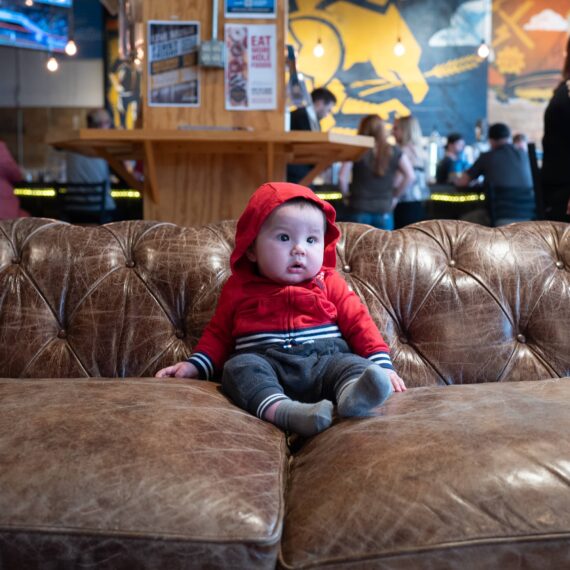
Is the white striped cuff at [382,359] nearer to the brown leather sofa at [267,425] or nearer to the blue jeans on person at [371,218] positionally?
the brown leather sofa at [267,425]

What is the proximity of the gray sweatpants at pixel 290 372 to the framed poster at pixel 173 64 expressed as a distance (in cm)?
164

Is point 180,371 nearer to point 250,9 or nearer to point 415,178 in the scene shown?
point 250,9

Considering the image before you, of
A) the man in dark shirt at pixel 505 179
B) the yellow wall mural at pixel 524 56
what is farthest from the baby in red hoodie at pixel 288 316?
the yellow wall mural at pixel 524 56

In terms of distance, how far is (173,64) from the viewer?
3150 mm

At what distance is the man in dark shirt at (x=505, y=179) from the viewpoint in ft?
17.1

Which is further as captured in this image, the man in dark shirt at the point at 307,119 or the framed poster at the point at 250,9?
the man in dark shirt at the point at 307,119

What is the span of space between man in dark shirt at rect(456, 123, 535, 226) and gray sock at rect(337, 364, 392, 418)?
392cm

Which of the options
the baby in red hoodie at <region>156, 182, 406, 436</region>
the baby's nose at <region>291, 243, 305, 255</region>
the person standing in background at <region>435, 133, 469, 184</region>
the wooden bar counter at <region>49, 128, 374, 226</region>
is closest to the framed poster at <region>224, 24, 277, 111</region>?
the wooden bar counter at <region>49, 128, 374, 226</region>

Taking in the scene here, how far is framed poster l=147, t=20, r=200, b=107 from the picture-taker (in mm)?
3129

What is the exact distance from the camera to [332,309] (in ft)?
6.17

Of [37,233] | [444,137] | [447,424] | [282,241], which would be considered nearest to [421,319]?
[282,241]

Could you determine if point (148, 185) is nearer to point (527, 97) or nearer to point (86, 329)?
point (86, 329)

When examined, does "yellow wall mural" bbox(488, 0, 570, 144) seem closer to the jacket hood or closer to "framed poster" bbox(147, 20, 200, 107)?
"framed poster" bbox(147, 20, 200, 107)

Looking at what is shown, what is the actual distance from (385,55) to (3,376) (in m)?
8.43
